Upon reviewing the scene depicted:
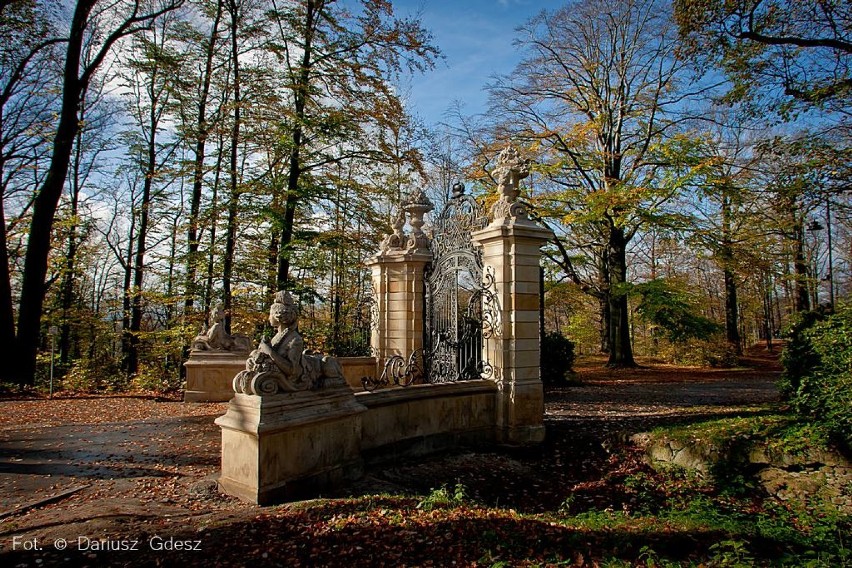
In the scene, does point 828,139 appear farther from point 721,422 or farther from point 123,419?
point 123,419

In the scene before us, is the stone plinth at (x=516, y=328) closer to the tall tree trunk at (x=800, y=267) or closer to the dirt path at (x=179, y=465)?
the dirt path at (x=179, y=465)

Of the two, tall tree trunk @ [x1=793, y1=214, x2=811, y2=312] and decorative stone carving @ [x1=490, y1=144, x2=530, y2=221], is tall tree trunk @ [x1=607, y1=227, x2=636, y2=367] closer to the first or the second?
tall tree trunk @ [x1=793, y1=214, x2=811, y2=312]

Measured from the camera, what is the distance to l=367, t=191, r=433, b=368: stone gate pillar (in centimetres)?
918

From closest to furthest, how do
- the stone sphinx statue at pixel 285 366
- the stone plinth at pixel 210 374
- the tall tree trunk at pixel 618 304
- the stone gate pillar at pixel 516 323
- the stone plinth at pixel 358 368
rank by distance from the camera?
the stone sphinx statue at pixel 285 366 → the stone gate pillar at pixel 516 323 → the stone plinth at pixel 358 368 → the stone plinth at pixel 210 374 → the tall tree trunk at pixel 618 304

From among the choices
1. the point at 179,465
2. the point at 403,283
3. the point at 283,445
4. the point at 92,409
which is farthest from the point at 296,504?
the point at 92,409

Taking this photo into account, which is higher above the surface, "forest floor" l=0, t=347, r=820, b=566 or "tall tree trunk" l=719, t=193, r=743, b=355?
"tall tree trunk" l=719, t=193, r=743, b=355

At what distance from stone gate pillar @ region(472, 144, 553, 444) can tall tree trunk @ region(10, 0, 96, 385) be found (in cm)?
1098

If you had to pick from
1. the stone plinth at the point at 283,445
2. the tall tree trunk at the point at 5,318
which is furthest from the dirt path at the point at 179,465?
the tall tree trunk at the point at 5,318

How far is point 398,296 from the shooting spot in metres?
9.41

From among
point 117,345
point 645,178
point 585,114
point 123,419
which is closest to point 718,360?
point 645,178

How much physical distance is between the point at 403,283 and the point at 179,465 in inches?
192

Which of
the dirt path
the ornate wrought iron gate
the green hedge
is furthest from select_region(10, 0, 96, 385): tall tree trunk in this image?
the green hedge

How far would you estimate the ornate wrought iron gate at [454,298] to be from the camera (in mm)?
8484

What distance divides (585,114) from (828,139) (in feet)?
28.8
